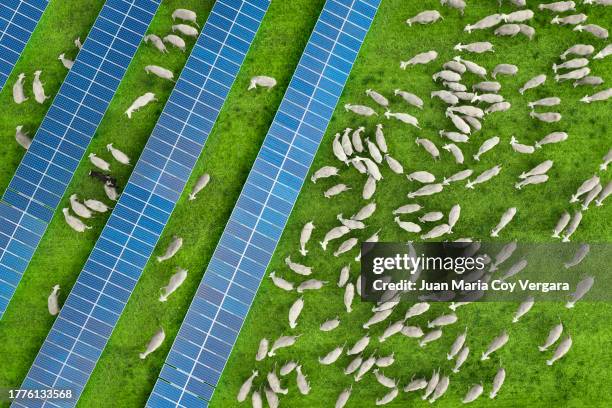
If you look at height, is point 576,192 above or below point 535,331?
above

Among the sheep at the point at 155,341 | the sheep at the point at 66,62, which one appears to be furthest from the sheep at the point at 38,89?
the sheep at the point at 155,341

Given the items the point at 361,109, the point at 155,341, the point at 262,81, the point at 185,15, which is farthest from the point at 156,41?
the point at 155,341

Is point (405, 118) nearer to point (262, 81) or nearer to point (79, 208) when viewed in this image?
point (262, 81)

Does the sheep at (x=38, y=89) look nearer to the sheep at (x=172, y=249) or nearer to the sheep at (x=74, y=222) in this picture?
the sheep at (x=74, y=222)

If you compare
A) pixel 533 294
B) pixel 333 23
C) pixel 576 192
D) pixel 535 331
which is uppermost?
pixel 333 23

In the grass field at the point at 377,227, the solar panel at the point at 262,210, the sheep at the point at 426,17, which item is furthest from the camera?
the grass field at the point at 377,227

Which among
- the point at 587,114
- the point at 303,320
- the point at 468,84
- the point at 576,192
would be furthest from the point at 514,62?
the point at 303,320

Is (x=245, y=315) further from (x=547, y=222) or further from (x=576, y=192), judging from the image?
(x=576, y=192)
